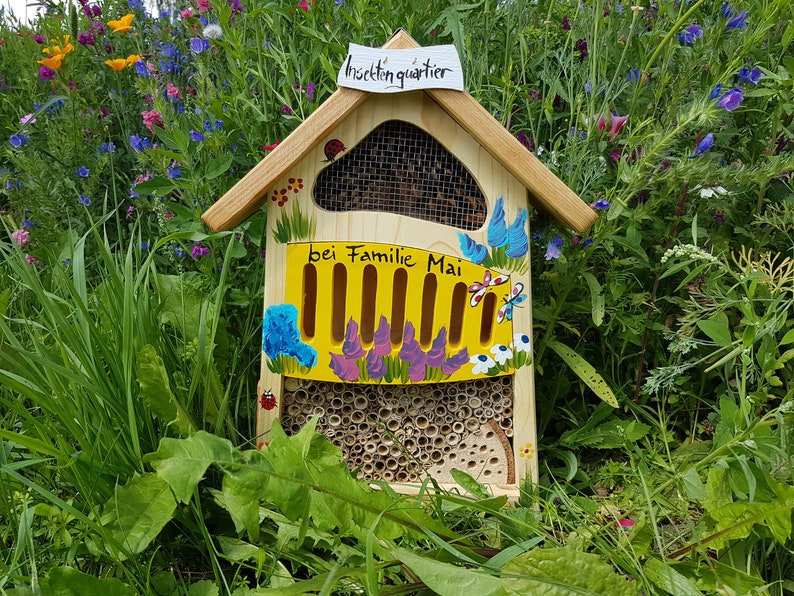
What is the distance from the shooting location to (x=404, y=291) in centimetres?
171

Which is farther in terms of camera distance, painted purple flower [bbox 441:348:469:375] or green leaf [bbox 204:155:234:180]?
green leaf [bbox 204:155:234:180]

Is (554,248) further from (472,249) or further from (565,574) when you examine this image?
(565,574)

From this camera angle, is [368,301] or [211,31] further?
[211,31]

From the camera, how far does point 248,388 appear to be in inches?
72.8

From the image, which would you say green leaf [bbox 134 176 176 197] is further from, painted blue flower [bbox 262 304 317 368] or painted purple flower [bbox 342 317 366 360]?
painted purple flower [bbox 342 317 366 360]

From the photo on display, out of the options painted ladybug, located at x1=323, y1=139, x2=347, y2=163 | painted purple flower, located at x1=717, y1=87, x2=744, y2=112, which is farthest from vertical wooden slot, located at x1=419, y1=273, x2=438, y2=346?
painted purple flower, located at x1=717, y1=87, x2=744, y2=112

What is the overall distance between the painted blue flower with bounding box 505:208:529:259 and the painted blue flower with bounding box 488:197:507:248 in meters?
0.01

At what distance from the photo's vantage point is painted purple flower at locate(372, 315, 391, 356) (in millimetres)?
1687

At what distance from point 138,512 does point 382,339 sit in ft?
2.14

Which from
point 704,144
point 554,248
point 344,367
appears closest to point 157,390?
point 344,367

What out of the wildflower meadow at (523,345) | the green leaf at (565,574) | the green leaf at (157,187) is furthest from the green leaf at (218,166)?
the green leaf at (565,574)

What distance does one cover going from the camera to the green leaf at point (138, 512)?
4.28 ft

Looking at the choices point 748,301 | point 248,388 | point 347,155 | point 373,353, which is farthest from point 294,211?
point 748,301

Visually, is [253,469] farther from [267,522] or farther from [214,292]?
[214,292]
